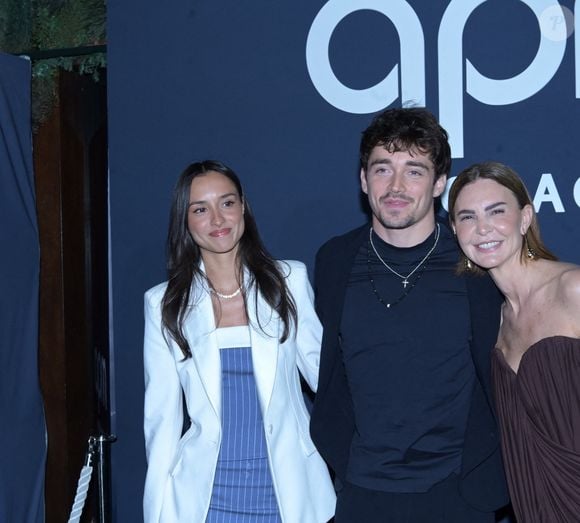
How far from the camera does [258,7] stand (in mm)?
3758

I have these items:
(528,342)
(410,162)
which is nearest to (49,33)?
(410,162)

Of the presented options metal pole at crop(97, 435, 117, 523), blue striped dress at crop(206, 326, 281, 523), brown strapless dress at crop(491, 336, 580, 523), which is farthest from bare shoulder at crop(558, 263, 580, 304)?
metal pole at crop(97, 435, 117, 523)

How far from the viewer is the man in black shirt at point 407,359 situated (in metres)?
2.54

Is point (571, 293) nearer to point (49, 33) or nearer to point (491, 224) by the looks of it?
point (491, 224)

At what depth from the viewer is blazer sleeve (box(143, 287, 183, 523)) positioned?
9.09ft

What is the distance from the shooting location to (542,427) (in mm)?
2393

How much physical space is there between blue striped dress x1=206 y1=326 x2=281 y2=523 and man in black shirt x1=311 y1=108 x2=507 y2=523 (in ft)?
0.72

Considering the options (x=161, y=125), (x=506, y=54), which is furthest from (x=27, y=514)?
(x=506, y=54)

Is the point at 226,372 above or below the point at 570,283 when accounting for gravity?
below

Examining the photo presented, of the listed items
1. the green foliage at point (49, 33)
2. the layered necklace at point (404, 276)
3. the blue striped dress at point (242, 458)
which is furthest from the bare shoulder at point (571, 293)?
the green foliage at point (49, 33)

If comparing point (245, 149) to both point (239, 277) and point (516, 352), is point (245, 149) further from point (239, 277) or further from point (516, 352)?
point (516, 352)

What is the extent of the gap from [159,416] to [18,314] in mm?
1224

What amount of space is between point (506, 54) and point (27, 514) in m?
2.84

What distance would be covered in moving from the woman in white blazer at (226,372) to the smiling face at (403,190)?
0.40 meters
